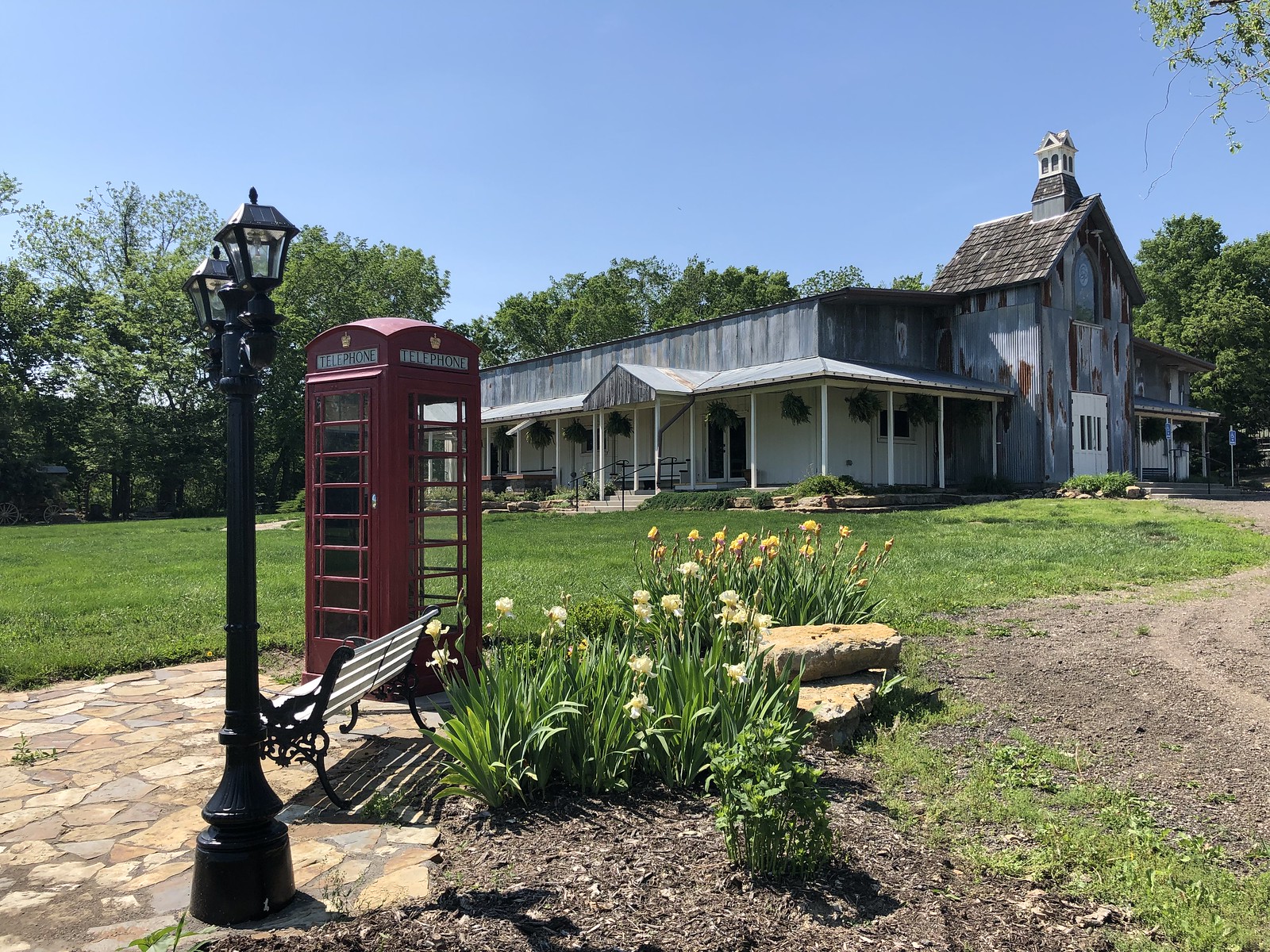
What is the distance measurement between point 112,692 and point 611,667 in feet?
14.7

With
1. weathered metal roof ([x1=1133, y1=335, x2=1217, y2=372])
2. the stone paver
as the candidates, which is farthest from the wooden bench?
weathered metal roof ([x1=1133, y1=335, x2=1217, y2=372])

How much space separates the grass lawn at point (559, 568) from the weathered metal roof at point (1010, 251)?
8400 mm

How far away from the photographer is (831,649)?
567 cm

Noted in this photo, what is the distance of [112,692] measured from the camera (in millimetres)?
6840

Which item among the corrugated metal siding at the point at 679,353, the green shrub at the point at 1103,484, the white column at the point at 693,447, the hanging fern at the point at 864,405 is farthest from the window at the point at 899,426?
the white column at the point at 693,447

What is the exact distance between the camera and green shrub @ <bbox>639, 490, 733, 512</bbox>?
2255cm

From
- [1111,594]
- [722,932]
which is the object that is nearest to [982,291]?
[1111,594]

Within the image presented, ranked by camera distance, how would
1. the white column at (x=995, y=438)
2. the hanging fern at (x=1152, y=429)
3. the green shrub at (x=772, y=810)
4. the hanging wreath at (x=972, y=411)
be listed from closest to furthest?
1. the green shrub at (x=772, y=810)
2. the hanging wreath at (x=972, y=411)
3. the white column at (x=995, y=438)
4. the hanging fern at (x=1152, y=429)

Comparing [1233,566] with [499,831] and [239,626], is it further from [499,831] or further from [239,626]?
[239,626]

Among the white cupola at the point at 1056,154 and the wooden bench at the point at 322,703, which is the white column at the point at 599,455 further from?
the wooden bench at the point at 322,703

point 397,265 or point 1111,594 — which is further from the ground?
point 397,265

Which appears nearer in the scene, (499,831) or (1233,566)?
(499,831)

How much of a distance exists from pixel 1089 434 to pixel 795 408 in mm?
9833

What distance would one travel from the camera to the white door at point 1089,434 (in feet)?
88.6
